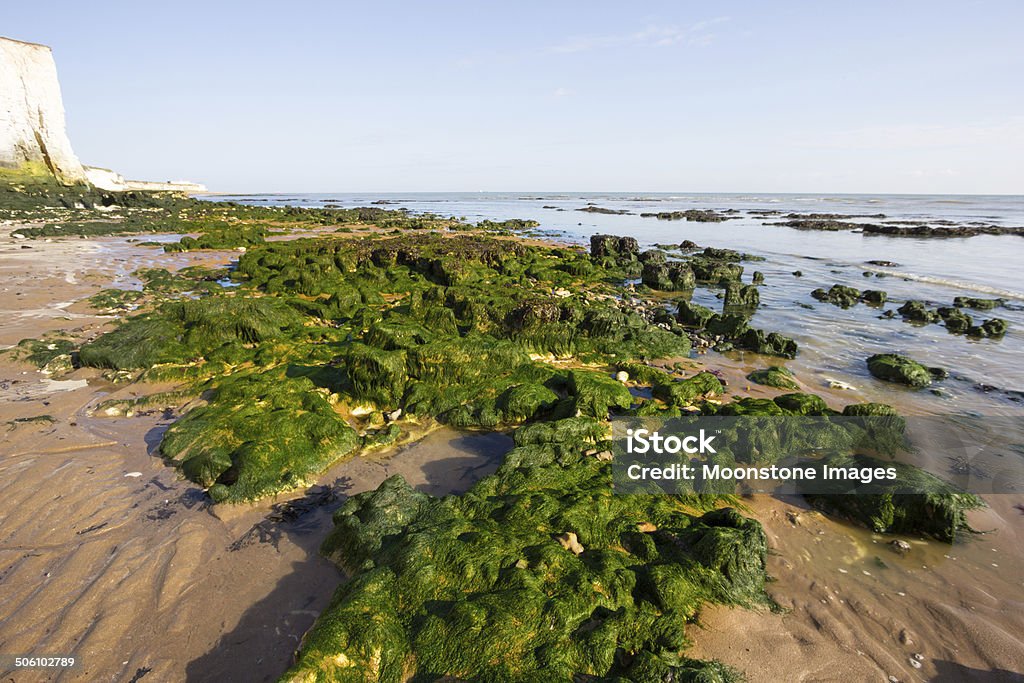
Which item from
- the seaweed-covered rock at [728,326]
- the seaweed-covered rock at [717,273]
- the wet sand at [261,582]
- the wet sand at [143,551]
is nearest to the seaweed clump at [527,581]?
the wet sand at [261,582]

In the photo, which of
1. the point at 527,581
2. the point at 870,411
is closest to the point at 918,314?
the point at 870,411

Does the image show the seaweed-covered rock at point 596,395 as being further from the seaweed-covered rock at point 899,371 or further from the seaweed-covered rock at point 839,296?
the seaweed-covered rock at point 839,296

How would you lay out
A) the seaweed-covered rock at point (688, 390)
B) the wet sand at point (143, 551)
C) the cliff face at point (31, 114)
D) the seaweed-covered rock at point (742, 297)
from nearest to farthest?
1. the wet sand at point (143, 551)
2. the seaweed-covered rock at point (688, 390)
3. the seaweed-covered rock at point (742, 297)
4. the cliff face at point (31, 114)

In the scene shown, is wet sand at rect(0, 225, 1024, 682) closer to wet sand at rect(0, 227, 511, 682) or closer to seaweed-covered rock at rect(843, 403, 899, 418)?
wet sand at rect(0, 227, 511, 682)

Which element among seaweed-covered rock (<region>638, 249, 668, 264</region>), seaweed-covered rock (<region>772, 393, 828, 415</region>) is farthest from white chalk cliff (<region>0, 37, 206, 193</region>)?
seaweed-covered rock (<region>772, 393, 828, 415</region>)

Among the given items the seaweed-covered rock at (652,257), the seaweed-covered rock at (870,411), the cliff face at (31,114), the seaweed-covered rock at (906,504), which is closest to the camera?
the seaweed-covered rock at (906,504)

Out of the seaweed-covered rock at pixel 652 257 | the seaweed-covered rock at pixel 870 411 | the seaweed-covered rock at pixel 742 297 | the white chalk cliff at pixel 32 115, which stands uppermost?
the white chalk cliff at pixel 32 115
